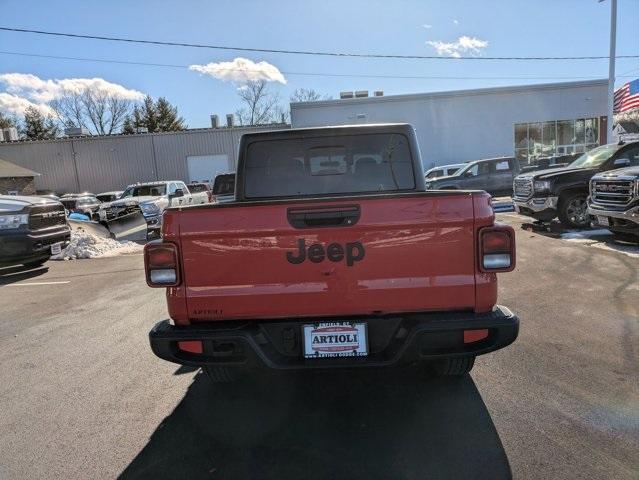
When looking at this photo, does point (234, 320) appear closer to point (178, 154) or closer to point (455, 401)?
point (455, 401)

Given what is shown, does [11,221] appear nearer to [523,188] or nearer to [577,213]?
[523,188]

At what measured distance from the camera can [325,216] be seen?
9.29ft

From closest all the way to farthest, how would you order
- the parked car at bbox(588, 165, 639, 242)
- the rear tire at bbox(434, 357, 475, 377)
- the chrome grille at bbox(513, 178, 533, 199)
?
the rear tire at bbox(434, 357, 475, 377), the parked car at bbox(588, 165, 639, 242), the chrome grille at bbox(513, 178, 533, 199)

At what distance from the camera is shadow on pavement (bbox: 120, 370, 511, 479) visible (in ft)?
8.68

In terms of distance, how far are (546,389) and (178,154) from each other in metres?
35.2

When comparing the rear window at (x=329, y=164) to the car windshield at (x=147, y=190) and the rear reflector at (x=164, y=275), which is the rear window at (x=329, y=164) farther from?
the car windshield at (x=147, y=190)

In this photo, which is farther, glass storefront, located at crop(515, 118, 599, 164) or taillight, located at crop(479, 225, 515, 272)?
glass storefront, located at crop(515, 118, 599, 164)

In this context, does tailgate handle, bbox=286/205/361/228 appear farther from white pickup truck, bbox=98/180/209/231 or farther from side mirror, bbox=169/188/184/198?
side mirror, bbox=169/188/184/198

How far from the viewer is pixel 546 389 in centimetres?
347

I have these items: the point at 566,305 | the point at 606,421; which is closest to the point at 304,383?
the point at 606,421

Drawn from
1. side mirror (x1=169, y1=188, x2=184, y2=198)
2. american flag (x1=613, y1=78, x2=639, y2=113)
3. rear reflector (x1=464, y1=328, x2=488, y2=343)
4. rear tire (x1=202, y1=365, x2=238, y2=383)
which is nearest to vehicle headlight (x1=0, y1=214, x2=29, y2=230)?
side mirror (x1=169, y1=188, x2=184, y2=198)

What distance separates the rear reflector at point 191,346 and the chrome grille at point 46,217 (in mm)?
7312

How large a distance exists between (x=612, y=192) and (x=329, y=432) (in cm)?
787

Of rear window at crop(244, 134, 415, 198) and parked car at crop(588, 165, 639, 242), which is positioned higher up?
rear window at crop(244, 134, 415, 198)
